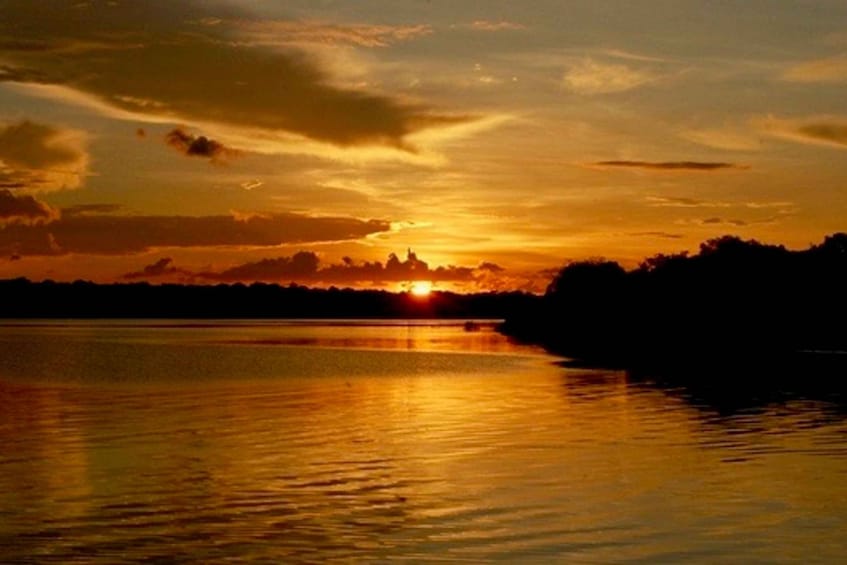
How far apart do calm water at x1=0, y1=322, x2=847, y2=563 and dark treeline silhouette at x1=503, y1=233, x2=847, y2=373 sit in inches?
1647

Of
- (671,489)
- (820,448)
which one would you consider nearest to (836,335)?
(820,448)

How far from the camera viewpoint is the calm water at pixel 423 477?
23.8 meters

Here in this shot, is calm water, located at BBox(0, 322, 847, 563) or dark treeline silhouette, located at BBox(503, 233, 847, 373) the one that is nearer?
calm water, located at BBox(0, 322, 847, 563)

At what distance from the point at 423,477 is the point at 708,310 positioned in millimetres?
124154

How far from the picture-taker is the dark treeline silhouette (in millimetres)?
115188

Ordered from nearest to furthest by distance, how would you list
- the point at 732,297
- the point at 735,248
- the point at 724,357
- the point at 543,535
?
the point at 543,535, the point at 724,357, the point at 732,297, the point at 735,248

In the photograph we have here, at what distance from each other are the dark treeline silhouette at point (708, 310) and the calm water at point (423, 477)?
137ft

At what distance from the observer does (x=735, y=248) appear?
175m

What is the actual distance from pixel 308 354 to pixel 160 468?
86.0 m

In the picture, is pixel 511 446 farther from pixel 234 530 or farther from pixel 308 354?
pixel 308 354

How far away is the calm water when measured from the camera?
23.8 metres

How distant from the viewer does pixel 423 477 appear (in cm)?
3238

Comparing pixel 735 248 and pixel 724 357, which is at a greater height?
pixel 735 248

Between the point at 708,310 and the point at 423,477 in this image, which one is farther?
the point at 708,310
